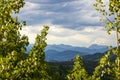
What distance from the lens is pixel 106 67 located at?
29.4 metres

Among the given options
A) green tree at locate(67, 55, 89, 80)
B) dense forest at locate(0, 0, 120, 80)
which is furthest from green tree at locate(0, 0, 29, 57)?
green tree at locate(67, 55, 89, 80)

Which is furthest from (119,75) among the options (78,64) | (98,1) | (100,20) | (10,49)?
(78,64)

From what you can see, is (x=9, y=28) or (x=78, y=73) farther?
(x=78, y=73)

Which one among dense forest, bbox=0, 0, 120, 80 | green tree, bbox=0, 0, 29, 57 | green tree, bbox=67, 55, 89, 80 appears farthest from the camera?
green tree, bbox=67, 55, 89, 80

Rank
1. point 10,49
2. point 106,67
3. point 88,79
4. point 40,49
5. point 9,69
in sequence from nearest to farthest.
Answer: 1. point 9,69
2. point 106,67
3. point 10,49
4. point 40,49
5. point 88,79

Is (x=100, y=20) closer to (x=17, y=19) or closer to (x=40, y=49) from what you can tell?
(x=17, y=19)

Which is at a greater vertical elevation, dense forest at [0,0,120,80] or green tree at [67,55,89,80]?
dense forest at [0,0,120,80]

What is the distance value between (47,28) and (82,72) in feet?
61.6

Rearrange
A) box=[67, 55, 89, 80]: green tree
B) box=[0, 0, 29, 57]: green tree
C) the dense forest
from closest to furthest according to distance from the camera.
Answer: the dense forest < box=[0, 0, 29, 57]: green tree < box=[67, 55, 89, 80]: green tree

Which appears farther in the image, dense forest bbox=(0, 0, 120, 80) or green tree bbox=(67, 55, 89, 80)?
green tree bbox=(67, 55, 89, 80)

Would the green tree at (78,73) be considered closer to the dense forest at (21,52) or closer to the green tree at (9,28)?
the dense forest at (21,52)

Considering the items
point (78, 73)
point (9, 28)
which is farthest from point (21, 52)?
point (78, 73)

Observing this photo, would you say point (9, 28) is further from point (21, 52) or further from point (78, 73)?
point (78, 73)

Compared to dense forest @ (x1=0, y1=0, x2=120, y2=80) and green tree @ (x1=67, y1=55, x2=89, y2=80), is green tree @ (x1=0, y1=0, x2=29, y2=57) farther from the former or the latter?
green tree @ (x1=67, y1=55, x2=89, y2=80)
